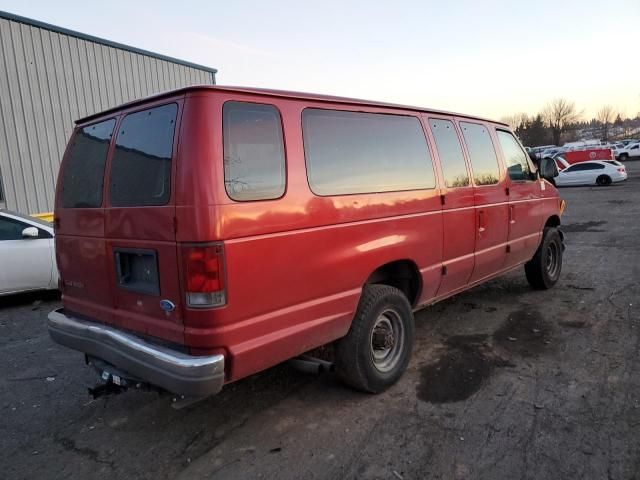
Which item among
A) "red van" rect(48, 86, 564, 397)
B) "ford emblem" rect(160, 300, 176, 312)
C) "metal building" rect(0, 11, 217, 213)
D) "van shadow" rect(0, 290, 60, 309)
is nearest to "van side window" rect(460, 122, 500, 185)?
"red van" rect(48, 86, 564, 397)

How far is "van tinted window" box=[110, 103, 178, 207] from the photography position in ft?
9.33

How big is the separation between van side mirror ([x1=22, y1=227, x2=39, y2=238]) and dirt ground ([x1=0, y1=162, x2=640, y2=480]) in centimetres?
207

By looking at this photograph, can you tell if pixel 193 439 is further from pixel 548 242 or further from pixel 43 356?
→ pixel 548 242

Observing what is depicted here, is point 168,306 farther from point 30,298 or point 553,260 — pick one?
point 30,298

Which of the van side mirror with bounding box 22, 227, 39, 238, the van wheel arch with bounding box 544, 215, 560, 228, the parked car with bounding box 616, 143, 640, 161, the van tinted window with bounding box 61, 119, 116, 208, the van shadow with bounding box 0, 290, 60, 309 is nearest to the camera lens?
the van tinted window with bounding box 61, 119, 116, 208

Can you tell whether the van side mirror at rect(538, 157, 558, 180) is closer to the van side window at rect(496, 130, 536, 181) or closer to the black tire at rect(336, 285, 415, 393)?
the van side window at rect(496, 130, 536, 181)

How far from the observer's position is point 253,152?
9.57 ft

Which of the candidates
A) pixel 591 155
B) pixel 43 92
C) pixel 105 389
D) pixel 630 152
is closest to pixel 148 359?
pixel 105 389

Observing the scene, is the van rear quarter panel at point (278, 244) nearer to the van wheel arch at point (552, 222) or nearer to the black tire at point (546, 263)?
the black tire at point (546, 263)

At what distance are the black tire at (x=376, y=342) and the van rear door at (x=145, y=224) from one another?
4.25 feet

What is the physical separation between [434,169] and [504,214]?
1395 millimetres

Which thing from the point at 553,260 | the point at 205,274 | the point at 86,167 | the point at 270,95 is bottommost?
the point at 553,260

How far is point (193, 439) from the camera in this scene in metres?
3.29

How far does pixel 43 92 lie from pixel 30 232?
7048 mm
